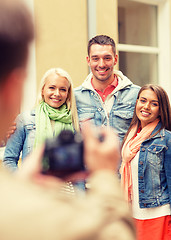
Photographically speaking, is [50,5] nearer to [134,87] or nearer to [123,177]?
[134,87]

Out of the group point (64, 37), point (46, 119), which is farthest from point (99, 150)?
point (64, 37)

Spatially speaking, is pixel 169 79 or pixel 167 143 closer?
pixel 167 143

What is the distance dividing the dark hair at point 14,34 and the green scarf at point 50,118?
249 centimetres

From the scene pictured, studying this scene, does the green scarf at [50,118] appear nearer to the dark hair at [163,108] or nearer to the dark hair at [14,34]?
the dark hair at [163,108]

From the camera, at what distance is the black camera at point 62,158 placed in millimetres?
1026

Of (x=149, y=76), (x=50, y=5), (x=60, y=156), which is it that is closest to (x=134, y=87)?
(x=50, y=5)

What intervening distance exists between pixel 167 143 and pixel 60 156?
2.63 meters

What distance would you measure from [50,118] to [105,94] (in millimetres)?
619

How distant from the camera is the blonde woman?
11.5 feet

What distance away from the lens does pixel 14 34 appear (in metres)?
0.95

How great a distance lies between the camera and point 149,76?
8078mm

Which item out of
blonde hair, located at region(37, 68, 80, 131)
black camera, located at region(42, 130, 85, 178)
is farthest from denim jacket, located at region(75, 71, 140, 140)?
black camera, located at region(42, 130, 85, 178)

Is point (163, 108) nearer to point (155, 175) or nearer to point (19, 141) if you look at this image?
point (155, 175)

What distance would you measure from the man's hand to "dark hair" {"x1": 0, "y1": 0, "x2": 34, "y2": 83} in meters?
0.23
